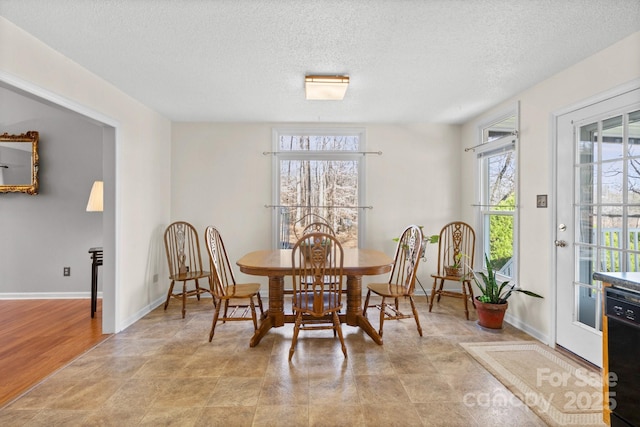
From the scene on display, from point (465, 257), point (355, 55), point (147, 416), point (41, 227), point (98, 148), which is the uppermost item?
point (355, 55)

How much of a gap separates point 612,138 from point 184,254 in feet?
14.5

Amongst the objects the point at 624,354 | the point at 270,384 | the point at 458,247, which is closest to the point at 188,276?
the point at 270,384

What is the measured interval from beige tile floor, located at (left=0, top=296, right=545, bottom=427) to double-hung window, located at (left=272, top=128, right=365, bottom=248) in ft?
5.41

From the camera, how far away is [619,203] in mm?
2221

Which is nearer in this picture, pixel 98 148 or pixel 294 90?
pixel 294 90

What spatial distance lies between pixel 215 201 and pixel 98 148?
5.36 ft

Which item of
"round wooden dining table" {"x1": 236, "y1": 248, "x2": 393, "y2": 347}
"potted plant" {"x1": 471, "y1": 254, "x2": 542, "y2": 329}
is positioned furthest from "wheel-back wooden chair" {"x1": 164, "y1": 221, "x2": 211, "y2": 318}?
"potted plant" {"x1": 471, "y1": 254, "x2": 542, "y2": 329}

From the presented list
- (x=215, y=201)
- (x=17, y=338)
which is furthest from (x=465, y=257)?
(x=17, y=338)

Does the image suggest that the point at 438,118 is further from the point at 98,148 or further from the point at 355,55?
the point at 98,148

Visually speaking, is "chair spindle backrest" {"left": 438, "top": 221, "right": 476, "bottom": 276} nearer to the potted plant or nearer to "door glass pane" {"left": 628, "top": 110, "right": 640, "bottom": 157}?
the potted plant

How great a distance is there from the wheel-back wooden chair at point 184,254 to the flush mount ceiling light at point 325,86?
2356 millimetres

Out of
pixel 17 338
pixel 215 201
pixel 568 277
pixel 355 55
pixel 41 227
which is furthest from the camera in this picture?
pixel 215 201

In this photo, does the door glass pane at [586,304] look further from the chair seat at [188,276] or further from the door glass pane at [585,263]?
the chair seat at [188,276]

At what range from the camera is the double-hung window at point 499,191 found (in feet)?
11.1
